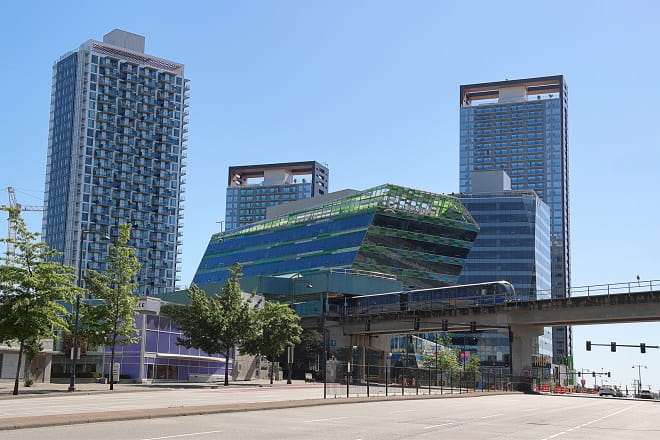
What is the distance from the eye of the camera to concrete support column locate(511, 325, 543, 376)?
8000 centimetres

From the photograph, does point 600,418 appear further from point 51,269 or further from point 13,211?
point 13,211

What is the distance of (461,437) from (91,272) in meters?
39.0

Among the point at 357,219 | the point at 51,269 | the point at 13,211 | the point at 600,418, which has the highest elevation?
the point at 357,219

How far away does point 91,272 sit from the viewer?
55656 mm

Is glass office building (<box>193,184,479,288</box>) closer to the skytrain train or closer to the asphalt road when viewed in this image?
the skytrain train

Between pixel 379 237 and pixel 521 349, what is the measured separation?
6404cm

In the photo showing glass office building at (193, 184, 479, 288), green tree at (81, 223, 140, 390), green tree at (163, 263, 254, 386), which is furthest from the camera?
glass office building at (193, 184, 479, 288)

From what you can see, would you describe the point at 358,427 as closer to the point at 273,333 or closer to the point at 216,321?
the point at 216,321

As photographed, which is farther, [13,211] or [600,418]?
[13,211]

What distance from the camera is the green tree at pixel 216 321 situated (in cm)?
6794

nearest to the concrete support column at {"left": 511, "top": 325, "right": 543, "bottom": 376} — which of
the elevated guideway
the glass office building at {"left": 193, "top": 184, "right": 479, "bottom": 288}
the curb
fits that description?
the elevated guideway

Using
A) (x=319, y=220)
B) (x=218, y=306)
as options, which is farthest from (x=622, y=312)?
(x=319, y=220)

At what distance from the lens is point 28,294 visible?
45.2m

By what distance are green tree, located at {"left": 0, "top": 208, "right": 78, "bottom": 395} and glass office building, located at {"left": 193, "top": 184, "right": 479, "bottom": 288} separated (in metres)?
98.0
